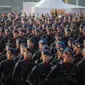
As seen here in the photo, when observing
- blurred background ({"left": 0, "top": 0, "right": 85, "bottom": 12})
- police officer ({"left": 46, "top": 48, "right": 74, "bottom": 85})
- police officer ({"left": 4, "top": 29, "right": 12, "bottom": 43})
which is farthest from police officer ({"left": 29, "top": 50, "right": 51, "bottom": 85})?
blurred background ({"left": 0, "top": 0, "right": 85, "bottom": 12})

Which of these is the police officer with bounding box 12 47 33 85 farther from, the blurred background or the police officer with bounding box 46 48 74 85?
the blurred background

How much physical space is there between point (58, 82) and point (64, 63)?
0.43 meters

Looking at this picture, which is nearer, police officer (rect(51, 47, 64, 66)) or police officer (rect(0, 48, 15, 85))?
police officer (rect(0, 48, 15, 85))

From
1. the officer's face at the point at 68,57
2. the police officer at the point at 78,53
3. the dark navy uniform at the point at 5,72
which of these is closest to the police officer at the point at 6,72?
the dark navy uniform at the point at 5,72

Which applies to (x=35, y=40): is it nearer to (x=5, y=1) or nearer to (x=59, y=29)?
(x=59, y=29)

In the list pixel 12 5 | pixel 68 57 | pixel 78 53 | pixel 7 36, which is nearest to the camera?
pixel 68 57

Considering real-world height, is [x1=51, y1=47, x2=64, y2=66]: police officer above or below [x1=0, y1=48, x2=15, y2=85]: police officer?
above

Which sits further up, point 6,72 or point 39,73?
point 39,73

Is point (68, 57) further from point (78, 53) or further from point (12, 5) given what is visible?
point (12, 5)

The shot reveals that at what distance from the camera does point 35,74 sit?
24.1 ft

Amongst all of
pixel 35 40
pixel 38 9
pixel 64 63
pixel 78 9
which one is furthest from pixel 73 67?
pixel 78 9

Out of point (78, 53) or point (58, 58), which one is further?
point (78, 53)

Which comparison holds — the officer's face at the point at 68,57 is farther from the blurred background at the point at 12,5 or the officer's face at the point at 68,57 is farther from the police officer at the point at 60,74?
the blurred background at the point at 12,5

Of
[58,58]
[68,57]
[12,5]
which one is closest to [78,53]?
[58,58]
